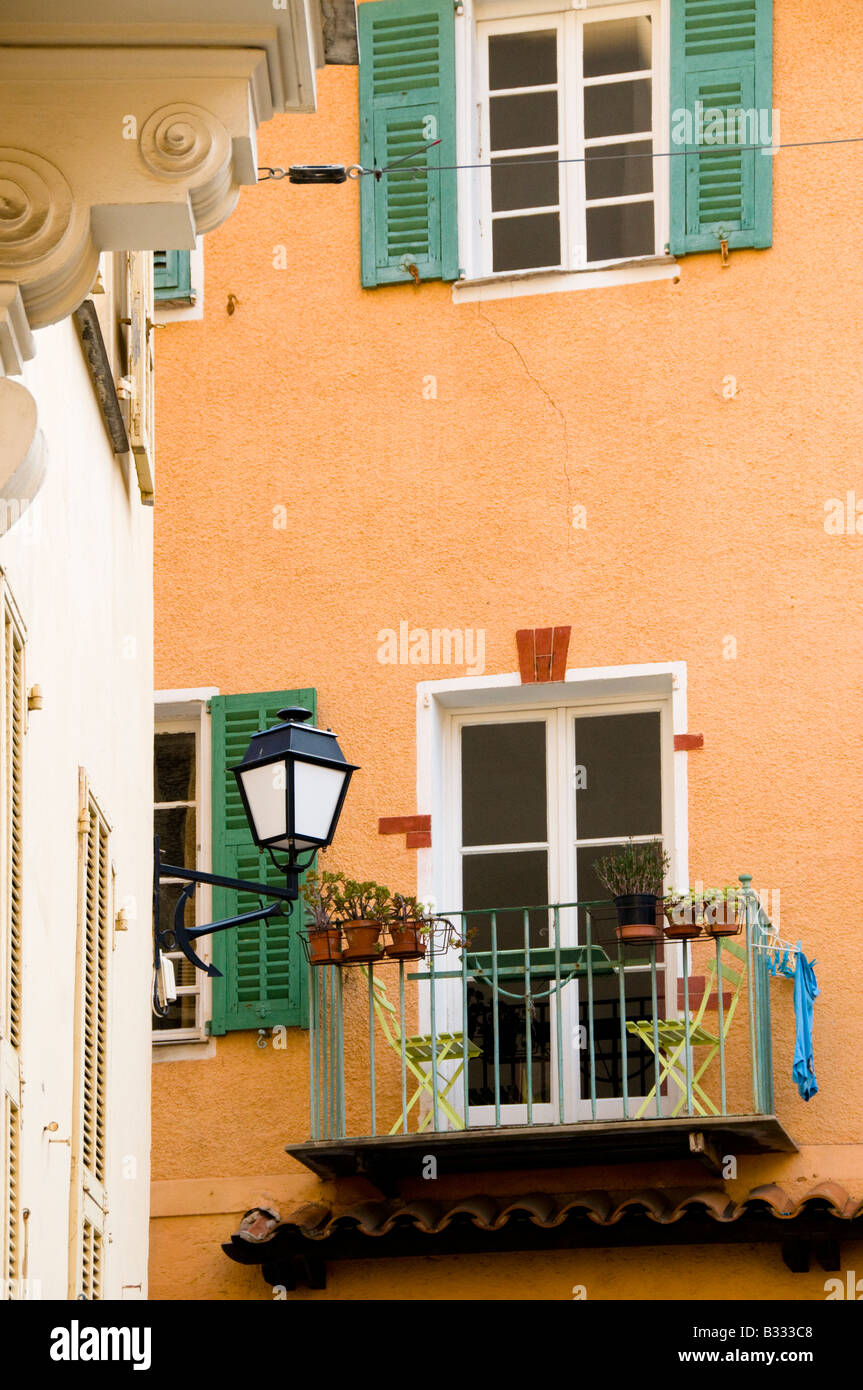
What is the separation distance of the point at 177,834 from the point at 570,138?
3.92 m

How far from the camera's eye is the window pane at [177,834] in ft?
41.1

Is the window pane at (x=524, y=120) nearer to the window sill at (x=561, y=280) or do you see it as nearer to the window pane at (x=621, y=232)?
the window pane at (x=621, y=232)

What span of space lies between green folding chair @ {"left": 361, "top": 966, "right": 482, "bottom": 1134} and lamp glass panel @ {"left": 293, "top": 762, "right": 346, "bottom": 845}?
2267mm

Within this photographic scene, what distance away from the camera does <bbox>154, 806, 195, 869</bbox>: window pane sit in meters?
12.5

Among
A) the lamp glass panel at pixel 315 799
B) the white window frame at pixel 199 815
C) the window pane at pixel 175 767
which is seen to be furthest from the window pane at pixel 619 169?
the lamp glass panel at pixel 315 799

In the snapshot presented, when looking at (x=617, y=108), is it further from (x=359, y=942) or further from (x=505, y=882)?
(x=359, y=942)

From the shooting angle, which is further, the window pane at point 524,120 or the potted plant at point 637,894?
the window pane at point 524,120

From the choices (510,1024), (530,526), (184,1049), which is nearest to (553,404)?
(530,526)

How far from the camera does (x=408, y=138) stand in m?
13.0

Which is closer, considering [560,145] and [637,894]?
[637,894]

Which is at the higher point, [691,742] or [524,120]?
[524,120]

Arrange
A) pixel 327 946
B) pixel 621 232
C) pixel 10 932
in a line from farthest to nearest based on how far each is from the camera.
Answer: pixel 621 232 → pixel 327 946 → pixel 10 932

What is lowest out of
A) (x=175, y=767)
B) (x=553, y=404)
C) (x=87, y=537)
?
(x=175, y=767)

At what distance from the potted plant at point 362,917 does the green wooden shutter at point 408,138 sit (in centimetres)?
320
